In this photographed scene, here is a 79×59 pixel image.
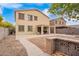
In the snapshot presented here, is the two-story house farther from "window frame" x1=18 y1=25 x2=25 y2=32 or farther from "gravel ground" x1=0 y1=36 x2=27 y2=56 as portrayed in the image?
"gravel ground" x1=0 y1=36 x2=27 y2=56

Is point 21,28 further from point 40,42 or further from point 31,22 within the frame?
point 40,42

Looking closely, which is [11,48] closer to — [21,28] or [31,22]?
[21,28]

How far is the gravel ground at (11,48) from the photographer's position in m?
2.83

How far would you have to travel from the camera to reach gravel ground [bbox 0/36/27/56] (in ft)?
9.28

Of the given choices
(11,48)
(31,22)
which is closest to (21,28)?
(31,22)

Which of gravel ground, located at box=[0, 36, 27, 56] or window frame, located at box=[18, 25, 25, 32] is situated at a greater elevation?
window frame, located at box=[18, 25, 25, 32]

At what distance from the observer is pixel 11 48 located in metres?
2.86

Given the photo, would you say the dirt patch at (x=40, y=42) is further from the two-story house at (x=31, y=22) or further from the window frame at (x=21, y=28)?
the window frame at (x=21, y=28)

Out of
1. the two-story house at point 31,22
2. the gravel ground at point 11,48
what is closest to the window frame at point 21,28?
the two-story house at point 31,22

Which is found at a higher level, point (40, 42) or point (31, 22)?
point (31, 22)

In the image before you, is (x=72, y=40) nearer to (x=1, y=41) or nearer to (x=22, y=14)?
(x=22, y=14)

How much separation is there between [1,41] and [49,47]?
79 cm

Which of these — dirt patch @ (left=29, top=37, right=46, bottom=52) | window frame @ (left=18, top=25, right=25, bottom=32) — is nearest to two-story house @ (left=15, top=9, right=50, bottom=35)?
window frame @ (left=18, top=25, right=25, bottom=32)

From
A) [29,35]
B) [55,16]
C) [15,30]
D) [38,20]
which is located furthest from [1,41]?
[55,16]
